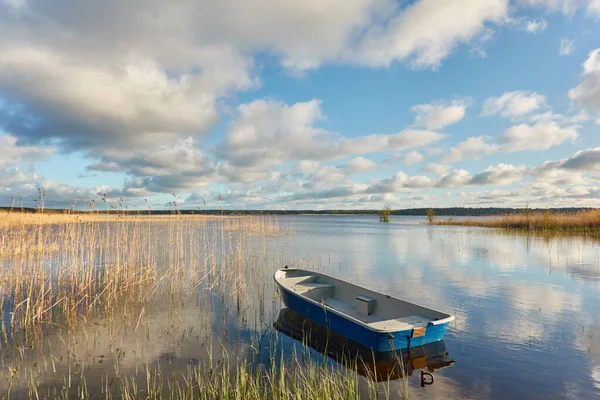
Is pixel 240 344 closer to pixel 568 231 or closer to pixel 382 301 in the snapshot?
pixel 382 301

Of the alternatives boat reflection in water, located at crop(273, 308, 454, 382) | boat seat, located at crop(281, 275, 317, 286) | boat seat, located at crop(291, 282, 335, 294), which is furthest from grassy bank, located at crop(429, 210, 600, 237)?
boat reflection in water, located at crop(273, 308, 454, 382)

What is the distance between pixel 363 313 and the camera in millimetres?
8859

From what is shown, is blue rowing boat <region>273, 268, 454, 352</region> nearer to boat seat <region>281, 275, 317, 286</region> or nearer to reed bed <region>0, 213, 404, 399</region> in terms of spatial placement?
boat seat <region>281, 275, 317, 286</region>

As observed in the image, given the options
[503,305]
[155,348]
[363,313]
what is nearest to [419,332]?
[363,313]

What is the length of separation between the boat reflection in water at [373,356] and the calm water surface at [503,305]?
0.29 meters

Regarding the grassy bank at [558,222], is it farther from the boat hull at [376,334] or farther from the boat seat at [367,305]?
the boat hull at [376,334]

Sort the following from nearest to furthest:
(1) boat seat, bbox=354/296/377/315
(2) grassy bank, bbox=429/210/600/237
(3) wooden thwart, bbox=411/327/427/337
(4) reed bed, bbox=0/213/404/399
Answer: (4) reed bed, bbox=0/213/404/399, (3) wooden thwart, bbox=411/327/427/337, (1) boat seat, bbox=354/296/377/315, (2) grassy bank, bbox=429/210/600/237

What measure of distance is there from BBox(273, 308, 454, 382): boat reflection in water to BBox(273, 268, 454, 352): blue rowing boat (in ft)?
0.72

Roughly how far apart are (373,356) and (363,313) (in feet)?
7.97

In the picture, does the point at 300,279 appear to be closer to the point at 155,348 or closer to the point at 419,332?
the point at 155,348

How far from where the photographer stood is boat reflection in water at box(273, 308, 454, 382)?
6.34 m

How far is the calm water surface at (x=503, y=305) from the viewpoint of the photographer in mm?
6023

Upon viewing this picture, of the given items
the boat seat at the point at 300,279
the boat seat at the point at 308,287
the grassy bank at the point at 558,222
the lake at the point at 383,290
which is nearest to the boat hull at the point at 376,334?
the lake at the point at 383,290

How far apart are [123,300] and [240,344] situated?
4.92m
